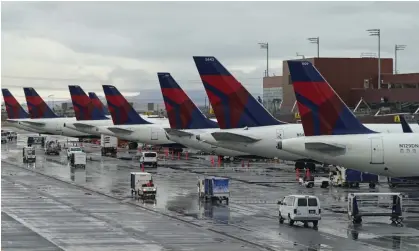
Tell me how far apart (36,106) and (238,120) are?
274 feet

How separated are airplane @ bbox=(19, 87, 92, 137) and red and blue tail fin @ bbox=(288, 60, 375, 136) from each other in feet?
298

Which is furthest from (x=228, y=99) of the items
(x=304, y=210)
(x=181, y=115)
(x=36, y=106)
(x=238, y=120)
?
(x=36, y=106)

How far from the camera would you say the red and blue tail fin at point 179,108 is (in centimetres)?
8138

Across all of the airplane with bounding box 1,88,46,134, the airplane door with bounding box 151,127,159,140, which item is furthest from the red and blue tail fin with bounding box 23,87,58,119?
the airplane door with bounding box 151,127,159,140

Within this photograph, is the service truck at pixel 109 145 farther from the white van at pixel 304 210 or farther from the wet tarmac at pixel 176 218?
the white van at pixel 304 210

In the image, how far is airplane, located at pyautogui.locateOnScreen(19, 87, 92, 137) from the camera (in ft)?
450

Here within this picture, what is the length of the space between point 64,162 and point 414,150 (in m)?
52.7

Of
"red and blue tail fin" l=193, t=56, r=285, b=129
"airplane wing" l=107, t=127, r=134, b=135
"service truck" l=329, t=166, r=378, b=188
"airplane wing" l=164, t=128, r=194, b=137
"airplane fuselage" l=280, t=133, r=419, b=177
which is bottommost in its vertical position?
"service truck" l=329, t=166, r=378, b=188

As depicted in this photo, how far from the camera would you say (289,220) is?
4084 centimetres

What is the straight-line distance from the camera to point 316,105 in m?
47.5

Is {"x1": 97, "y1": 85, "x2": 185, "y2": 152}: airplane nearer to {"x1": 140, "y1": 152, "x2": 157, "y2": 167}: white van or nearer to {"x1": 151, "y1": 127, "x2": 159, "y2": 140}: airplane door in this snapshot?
{"x1": 151, "y1": 127, "x2": 159, "y2": 140}: airplane door

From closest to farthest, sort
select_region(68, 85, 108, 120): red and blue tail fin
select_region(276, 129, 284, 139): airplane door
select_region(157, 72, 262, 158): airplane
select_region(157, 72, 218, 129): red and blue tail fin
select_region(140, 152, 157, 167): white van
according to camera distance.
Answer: select_region(276, 129, 284, 139): airplane door < select_region(157, 72, 262, 158): airplane < select_region(157, 72, 218, 129): red and blue tail fin < select_region(140, 152, 157, 167): white van < select_region(68, 85, 108, 120): red and blue tail fin

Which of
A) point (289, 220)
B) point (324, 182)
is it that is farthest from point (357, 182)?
point (289, 220)

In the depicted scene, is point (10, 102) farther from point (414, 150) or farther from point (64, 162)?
point (414, 150)
